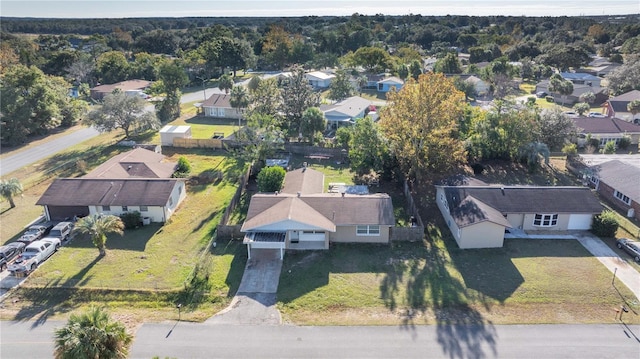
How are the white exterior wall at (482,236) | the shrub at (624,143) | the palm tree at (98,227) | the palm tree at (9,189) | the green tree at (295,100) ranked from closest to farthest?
the palm tree at (98,227) < the white exterior wall at (482,236) < the palm tree at (9,189) < the shrub at (624,143) < the green tree at (295,100)

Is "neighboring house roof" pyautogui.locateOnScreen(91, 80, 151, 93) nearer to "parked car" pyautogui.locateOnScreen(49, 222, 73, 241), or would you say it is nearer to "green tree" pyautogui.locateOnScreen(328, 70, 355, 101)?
"green tree" pyautogui.locateOnScreen(328, 70, 355, 101)

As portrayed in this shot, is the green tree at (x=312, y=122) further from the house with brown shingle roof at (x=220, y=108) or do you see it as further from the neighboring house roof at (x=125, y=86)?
the neighboring house roof at (x=125, y=86)

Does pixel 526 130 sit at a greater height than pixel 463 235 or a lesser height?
greater

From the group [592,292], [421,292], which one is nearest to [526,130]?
[592,292]

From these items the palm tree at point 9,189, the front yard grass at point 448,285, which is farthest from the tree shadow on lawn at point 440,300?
the palm tree at point 9,189

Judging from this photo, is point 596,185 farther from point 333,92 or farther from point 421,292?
point 333,92
